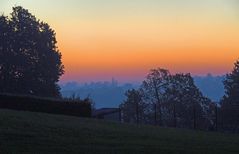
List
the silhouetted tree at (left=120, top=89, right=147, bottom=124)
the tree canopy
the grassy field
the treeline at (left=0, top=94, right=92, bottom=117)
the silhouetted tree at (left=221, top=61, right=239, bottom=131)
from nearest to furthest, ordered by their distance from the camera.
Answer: the grassy field, the treeline at (left=0, top=94, right=92, bottom=117), the silhouetted tree at (left=120, top=89, right=147, bottom=124), the silhouetted tree at (left=221, top=61, right=239, bottom=131), the tree canopy

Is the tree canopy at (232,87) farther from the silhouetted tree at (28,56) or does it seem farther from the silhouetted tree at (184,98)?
the silhouetted tree at (28,56)

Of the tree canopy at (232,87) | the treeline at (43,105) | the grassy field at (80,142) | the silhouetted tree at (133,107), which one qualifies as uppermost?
the tree canopy at (232,87)

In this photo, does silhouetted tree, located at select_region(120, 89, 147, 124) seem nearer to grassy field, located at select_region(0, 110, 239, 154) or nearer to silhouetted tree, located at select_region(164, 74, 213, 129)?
silhouetted tree, located at select_region(164, 74, 213, 129)

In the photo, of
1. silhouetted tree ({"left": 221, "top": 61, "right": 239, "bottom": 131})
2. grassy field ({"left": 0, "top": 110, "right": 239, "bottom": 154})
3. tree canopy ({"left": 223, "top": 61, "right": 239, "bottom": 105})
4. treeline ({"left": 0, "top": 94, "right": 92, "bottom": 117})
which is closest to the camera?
grassy field ({"left": 0, "top": 110, "right": 239, "bottom": 154})

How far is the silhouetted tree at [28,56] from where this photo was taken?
60469 millimetres

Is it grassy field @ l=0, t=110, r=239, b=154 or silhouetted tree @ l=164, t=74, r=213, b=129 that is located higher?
silhouetted tree @ l=164, t=74, r=213, b=129

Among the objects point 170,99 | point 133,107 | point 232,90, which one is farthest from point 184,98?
point 133,107

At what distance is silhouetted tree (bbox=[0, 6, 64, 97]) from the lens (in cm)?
6047

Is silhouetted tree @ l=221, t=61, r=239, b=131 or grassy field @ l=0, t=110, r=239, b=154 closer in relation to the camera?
grassy field @ l=0, t=110, r=239, b=154

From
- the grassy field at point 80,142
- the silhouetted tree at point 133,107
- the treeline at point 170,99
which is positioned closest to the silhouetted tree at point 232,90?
the treeline at point 170,99

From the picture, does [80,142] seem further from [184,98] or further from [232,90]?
[232,90]

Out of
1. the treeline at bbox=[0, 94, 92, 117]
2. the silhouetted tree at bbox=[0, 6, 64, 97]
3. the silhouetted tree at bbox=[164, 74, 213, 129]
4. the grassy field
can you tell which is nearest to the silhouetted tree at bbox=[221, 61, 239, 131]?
the silhouetted tree at bbox=[164, 74, 213, 129]

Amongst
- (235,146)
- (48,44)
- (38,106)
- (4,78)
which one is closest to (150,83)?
(48,44)

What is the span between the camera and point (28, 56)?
207 feet
